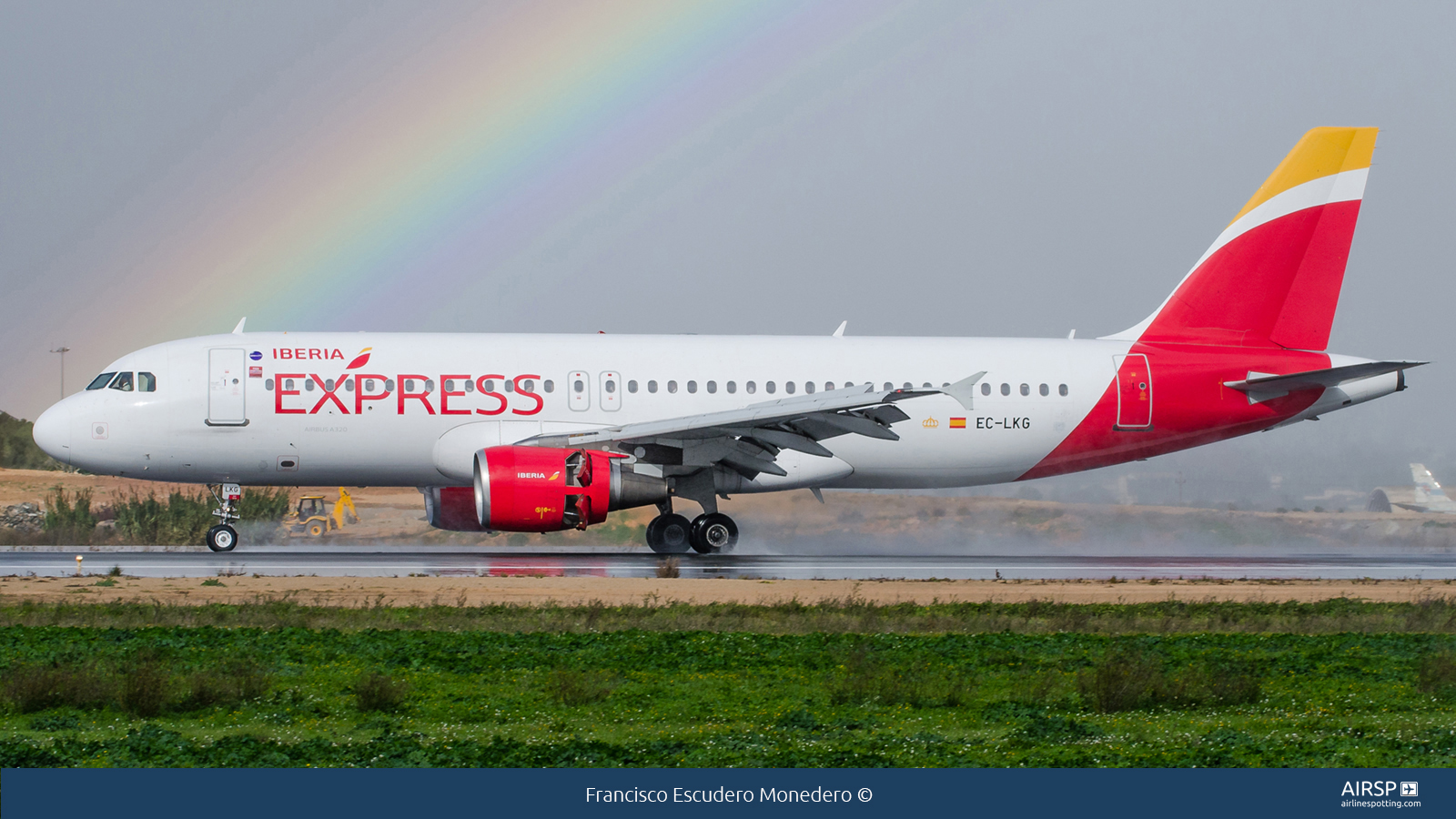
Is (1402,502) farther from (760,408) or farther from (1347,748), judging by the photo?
(1347,748)

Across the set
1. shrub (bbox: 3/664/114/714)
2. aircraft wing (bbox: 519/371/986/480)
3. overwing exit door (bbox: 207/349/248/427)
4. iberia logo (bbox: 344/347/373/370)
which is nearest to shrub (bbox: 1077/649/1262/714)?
shrub (bbox: 3/664/114/714)

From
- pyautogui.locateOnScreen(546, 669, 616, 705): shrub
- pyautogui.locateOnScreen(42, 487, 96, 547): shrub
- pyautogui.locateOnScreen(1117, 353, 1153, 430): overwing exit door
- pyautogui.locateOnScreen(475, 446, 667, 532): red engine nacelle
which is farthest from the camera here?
pyautogui.locateOnScreen(42, 487, 96, 547): shrub

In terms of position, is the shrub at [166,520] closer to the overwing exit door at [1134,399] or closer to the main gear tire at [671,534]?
the main gear tire at [671,534]

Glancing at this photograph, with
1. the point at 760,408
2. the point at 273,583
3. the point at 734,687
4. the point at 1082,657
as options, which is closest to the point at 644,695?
the point at 734,687

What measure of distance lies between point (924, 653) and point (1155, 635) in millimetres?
3187

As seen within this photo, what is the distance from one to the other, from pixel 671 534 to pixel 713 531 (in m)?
0.76

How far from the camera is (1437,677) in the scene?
11.9m

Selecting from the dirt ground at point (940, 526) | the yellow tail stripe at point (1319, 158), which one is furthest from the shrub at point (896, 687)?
the yellow tail stripe at point (1319, 158)

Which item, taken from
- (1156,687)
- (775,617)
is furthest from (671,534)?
(1156,687)

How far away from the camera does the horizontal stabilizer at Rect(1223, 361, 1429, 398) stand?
82.0 feet

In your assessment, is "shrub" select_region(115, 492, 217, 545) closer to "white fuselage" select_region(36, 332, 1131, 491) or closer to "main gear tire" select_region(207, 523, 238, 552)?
"main gear tire" select_region(207, 523, 238, 552)

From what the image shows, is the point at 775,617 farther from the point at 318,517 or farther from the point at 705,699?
the point at 318,517

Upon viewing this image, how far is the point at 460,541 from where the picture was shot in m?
30.0

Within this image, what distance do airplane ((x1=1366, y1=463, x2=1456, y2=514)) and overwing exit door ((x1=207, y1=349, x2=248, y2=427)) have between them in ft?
97.0
